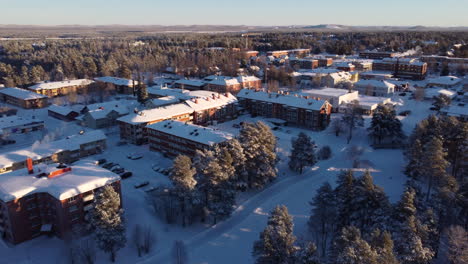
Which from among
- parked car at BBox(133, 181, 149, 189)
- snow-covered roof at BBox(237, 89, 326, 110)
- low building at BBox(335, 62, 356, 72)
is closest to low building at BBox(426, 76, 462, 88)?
low building at BBox(335, 62, 356, 72)

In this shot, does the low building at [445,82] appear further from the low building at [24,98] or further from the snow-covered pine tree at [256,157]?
the low building at [24,98]

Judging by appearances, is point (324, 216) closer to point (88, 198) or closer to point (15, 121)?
point (88, 198)

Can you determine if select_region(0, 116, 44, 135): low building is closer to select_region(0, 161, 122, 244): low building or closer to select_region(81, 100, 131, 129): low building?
select_region(81, 100, 131, 129): low building

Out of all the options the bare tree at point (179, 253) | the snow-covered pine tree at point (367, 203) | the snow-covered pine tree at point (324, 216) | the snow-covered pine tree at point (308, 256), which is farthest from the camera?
the snow-covered pine tree at point (324, 216)

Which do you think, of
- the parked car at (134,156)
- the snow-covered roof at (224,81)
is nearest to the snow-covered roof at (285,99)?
the snow-covered roof at (224,81)

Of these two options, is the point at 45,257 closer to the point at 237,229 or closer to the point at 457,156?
the point at 237,229

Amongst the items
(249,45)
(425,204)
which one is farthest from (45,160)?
(249,45)
